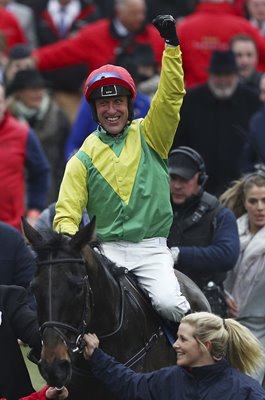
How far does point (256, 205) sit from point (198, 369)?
332 cm

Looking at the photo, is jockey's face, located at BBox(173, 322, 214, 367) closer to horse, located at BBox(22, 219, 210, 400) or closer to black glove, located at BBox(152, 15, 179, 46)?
horse, located at BBox(22, 219, 210, 400)

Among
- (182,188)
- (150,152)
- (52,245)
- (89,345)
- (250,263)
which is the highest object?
A: (150,152)

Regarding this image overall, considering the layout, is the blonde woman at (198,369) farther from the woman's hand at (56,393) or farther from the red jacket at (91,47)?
the red jacket at (91,47)

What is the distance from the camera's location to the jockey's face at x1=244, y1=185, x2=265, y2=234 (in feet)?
36.1

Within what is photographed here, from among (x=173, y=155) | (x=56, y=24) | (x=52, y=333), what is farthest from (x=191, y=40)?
(x=52, y=333)

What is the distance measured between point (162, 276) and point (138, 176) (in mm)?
671

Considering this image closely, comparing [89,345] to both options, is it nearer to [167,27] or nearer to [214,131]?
[167,27]

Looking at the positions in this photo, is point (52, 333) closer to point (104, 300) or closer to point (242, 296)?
point (104, 300)

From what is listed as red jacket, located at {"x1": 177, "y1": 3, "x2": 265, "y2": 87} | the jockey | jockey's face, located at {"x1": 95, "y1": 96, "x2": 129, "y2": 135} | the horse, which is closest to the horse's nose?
the horse

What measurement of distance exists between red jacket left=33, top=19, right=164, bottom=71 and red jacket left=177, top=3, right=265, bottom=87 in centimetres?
68

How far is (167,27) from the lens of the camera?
859 cm

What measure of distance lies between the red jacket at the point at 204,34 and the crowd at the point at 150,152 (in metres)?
0.02

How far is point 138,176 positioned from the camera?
891 centimetres

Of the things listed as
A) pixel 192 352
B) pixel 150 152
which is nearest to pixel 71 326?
pixel 192 352
